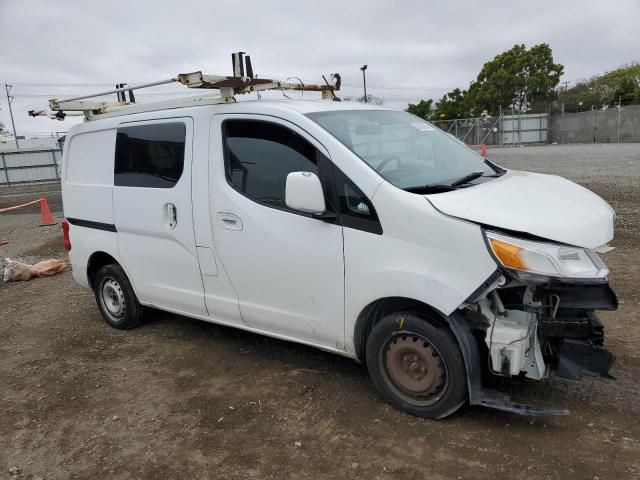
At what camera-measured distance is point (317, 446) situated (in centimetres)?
307

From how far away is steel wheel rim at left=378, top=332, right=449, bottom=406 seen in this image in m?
3.09

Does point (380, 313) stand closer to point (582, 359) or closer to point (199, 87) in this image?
point (582, 359)

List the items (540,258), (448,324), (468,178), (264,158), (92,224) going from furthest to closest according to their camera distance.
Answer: (92,224)
(264,158)
(468,178)
(448,324)
(540,258)

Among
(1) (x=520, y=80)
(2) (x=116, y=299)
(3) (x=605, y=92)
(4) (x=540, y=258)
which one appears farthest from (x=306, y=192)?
(3) (x=605, y=92)

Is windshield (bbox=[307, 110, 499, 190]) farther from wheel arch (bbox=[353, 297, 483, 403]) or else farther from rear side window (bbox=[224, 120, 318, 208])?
wheel arch (bbox=[353, 297, 483, 403])

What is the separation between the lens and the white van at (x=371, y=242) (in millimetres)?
2855

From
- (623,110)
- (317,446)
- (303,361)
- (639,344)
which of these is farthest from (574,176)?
(623,110)

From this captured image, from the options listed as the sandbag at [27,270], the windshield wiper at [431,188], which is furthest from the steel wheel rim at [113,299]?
the windshield wiper at [431,188]

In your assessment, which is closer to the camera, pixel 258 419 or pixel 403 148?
pixel 258 419

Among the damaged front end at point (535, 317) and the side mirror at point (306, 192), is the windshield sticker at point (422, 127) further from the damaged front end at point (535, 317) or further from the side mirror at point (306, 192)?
the damaged front end at point (535, 317)

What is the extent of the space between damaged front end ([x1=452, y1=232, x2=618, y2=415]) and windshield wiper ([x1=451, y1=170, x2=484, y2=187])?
2.16 ft

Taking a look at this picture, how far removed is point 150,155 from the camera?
4.39m

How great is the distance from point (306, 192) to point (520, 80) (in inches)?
2080

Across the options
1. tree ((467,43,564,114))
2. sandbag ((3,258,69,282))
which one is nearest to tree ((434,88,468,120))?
Result: tree ((467,43,564,114))
